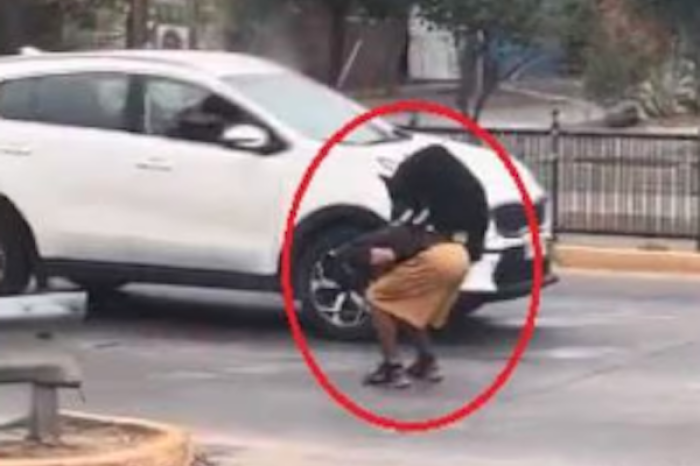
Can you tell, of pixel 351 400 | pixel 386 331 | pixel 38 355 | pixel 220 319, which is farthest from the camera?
pixel 220 319

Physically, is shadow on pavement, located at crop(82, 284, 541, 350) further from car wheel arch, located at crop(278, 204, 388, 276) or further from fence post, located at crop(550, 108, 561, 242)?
fence post, located at crop(550, 108, 561, 242)

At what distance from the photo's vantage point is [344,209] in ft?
40.8

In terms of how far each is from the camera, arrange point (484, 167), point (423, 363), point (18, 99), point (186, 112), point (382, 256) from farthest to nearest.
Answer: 1. point (18, 99)
2. point (186, 112)
3. point (484, 167)
4. point (423, 363)
5. point (382, 256)

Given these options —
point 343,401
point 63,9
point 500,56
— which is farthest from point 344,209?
point 63,9

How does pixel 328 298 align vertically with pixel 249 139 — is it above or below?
below

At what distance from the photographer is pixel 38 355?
8.28m

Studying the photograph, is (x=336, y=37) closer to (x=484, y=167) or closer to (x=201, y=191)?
(x=201, y=191)

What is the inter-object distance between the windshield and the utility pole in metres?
7.37

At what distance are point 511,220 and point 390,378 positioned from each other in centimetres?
196

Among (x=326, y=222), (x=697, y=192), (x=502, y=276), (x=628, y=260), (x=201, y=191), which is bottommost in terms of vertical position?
(x=628, y=260)

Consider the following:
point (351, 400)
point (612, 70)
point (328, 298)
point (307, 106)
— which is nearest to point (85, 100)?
point (307, 106)

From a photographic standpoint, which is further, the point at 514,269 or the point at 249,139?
the point at 249,139

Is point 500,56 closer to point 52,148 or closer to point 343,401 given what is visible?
point 52,148

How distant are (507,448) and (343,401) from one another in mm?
1437
